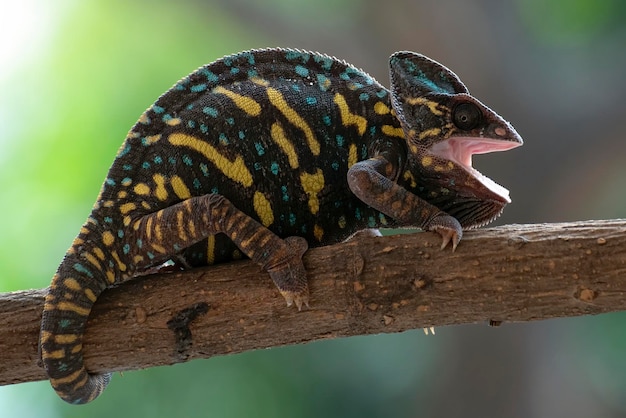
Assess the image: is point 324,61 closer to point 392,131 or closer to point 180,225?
point 392,131

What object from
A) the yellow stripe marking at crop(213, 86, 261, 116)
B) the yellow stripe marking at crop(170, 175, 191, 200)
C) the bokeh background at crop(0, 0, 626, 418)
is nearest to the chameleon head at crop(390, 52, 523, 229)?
the yellow stripe marking at crop(213, 86, 261, 116)

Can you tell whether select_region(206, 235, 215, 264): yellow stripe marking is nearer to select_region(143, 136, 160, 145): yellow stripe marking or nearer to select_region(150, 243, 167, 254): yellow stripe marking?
select_region(150, 243, 167, 254): yellow stripe marking

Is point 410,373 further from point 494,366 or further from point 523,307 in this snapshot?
point 523,307

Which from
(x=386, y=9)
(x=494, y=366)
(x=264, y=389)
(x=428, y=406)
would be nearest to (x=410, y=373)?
(x=428, y=406)

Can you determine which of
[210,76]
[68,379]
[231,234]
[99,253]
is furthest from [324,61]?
[68,379]

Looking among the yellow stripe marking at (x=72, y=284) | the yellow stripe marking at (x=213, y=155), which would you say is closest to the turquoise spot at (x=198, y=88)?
the yellow stripe marking at (x=213, y=155)

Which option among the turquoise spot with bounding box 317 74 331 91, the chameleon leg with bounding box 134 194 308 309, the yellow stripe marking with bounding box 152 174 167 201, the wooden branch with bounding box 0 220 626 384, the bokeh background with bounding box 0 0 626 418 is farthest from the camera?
the bokeh background with bounding box 0 0 626 418
